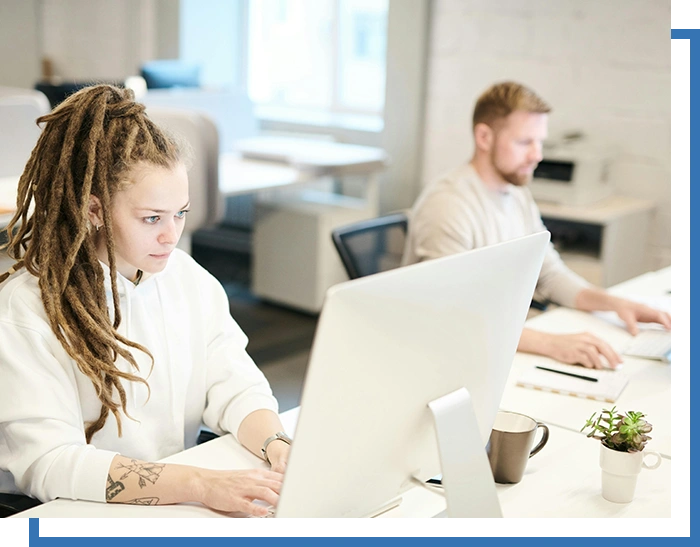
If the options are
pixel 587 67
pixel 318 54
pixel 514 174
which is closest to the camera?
pixel 514 174

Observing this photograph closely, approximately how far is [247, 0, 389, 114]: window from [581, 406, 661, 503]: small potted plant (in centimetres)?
399

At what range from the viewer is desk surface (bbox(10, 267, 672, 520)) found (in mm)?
1194

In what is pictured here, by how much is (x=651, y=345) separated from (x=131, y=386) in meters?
1.20

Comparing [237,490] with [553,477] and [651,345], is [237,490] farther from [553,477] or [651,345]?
[651,345]

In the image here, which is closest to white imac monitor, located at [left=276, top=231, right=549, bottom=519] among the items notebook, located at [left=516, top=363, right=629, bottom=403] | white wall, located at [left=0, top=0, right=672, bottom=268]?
notebook, located at [left=516, top=363, right=629, bottom=403]

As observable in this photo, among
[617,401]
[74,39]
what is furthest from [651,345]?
[74,39]

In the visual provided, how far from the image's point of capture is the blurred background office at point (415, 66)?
3879 mm

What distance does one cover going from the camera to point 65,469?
3.91ft

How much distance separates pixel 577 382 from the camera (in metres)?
1.74

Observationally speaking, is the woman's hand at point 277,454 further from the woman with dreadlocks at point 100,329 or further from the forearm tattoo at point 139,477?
the forearm tattoo at point 139,477

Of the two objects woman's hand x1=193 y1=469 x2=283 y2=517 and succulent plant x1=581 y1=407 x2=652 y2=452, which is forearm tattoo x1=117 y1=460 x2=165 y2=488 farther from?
succulent plant x1=581 y1=407 x2=652 y2=452

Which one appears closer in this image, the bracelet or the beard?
the bracelet

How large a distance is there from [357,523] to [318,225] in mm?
3126

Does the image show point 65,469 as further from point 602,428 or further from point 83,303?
point 602,428
